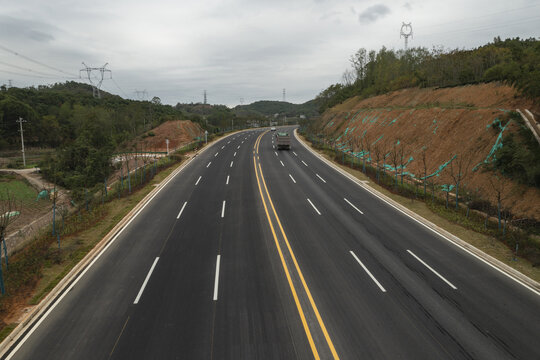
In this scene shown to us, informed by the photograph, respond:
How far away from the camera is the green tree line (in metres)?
31.4

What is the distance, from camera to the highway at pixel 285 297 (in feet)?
29.5

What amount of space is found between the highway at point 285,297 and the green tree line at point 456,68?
929 inches

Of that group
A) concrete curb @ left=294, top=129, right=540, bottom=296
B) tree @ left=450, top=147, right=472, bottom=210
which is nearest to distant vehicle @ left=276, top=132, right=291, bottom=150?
concrete curb @ left=294, top=129, right=540, bottom=296

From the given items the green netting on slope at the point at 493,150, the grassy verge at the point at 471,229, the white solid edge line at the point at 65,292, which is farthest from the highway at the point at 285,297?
the green netting on slope at the point at 493,150

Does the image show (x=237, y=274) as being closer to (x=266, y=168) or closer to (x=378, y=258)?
(x=378, y=258)

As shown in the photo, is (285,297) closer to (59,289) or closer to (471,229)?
(59,289)

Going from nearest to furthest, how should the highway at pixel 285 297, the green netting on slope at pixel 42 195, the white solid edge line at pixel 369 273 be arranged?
the highway at pixel 285 297, the white solid edge line at pixel 369 273, the green netting on slope at pixel 42 195

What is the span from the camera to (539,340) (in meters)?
9.24

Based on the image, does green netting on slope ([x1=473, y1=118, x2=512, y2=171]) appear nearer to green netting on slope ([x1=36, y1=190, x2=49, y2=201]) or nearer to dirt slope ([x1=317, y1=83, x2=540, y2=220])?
dirt slope ([x1=317, y1=83, x2=540, y2=220])

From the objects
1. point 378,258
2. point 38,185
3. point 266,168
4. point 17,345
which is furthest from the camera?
point 38,185

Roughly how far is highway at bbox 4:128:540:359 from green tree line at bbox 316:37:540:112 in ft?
77.4

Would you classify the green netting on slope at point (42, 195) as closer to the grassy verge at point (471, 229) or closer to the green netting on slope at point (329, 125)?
the grassy verge at point (471, 229)

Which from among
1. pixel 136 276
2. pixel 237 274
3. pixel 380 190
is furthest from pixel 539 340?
pixel 380 190

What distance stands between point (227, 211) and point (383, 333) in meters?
13.6
